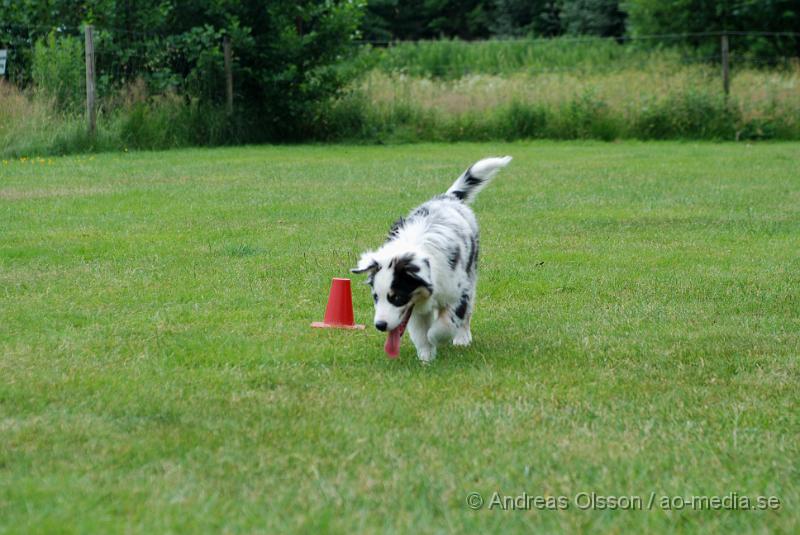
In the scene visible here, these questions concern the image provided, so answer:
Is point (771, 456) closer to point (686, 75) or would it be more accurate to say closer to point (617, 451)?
point (617, 451)

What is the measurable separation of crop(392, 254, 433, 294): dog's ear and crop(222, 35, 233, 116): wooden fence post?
17.3 metres

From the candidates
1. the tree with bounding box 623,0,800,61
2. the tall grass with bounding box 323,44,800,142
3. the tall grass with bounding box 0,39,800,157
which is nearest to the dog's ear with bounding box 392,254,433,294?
the tall grass with bounding box 0,39,800,157

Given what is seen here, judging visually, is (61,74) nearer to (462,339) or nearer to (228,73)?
(228,73)

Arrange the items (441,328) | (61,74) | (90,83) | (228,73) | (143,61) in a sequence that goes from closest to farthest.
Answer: (441,328)
(90,83)
(61,74)
(143,61)
(228,73)

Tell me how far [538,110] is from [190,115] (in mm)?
7702

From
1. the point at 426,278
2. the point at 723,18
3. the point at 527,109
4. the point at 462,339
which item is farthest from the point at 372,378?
the point at 723,18

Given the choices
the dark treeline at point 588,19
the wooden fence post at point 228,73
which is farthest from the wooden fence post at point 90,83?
the dark treeline at point 588,19

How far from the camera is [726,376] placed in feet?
17.3

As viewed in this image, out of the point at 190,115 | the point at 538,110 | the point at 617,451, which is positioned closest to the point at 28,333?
the point at 617,451

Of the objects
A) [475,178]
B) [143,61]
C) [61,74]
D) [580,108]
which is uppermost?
[143,61]

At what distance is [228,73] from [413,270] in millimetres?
17631

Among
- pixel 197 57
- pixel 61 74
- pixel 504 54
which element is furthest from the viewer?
pixel 504 54

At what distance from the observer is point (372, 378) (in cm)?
525

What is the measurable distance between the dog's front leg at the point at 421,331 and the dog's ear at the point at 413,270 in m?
0.31
